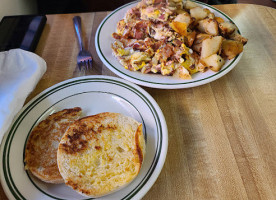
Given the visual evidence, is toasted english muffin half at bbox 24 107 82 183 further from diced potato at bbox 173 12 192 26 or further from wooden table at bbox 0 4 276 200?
diced potato at bbox 173 12 192 26

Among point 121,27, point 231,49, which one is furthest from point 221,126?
point 121,27

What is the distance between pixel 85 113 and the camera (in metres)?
1.09

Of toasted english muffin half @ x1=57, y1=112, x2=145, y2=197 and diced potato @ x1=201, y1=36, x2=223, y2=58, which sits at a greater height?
diced potato @ x1=201, y1=36, x2=223, y2=58

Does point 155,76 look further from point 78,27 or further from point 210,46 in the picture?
point 78,27

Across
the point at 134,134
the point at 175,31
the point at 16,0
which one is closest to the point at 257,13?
the point at 175,31

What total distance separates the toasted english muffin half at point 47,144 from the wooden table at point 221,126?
16cm

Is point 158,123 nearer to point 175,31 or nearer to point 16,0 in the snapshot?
point 175,31

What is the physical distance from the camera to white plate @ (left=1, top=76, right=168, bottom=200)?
2.61ft

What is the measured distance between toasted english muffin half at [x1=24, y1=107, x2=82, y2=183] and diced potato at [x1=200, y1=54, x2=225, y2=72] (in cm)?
66

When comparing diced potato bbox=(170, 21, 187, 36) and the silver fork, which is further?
the silver fork

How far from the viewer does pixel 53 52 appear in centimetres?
147

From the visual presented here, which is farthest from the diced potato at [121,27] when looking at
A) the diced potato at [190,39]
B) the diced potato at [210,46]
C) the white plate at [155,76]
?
the diced potato at [210,46]

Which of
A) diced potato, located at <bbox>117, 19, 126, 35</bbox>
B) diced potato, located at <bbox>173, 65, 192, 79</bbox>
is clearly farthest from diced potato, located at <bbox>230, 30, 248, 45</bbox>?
diced potato, located at <bbox>117, 19, 126, 35</bbox>

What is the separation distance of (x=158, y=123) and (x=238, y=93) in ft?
1.67
